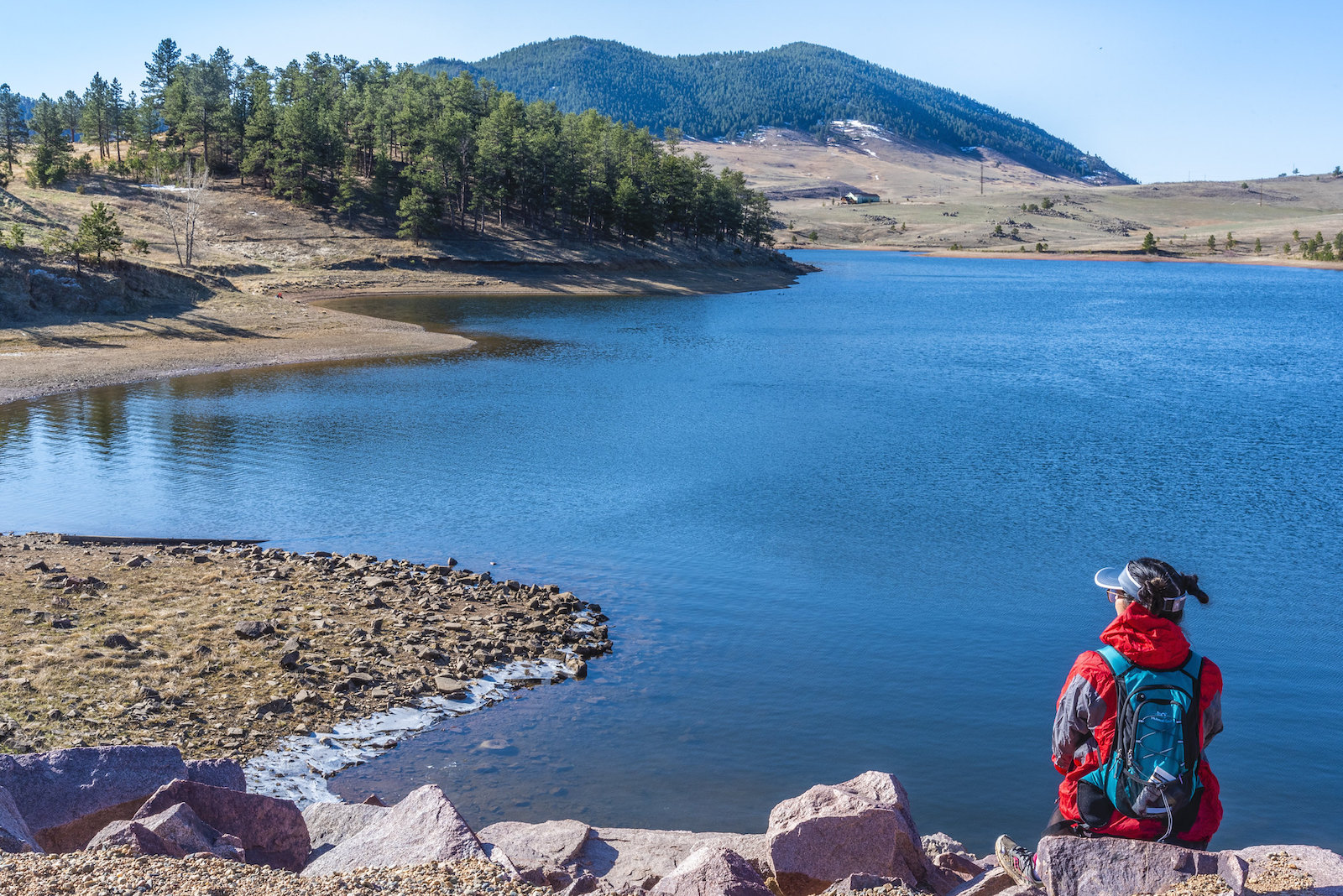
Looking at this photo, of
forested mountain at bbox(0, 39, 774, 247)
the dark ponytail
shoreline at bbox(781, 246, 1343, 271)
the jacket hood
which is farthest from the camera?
shoreline at bbox(781, 246, 1343, 271)

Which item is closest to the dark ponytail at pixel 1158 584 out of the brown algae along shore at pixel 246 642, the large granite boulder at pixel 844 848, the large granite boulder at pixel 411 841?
the large granite boulder at pixel 844 848

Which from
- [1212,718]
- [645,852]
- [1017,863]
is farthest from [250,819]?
[1212,718]

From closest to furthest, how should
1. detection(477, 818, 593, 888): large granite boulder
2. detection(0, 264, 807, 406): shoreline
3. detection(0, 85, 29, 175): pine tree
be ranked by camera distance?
detection(477, 818, 593, 888): large granite boulder
detection(0, 264, 807, 406): shoreline
detection(0, 85, 29, 175): pine tree

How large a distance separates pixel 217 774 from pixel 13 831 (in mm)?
1646

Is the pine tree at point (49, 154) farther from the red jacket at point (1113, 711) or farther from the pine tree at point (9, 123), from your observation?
the red jacket at point (1113, 711)

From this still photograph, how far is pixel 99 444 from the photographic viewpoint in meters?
28.8

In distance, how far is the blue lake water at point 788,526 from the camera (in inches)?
480

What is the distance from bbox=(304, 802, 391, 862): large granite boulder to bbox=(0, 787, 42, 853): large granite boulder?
75.0 inches

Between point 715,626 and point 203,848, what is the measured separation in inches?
408

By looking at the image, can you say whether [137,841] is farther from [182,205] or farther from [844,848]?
[182,205]

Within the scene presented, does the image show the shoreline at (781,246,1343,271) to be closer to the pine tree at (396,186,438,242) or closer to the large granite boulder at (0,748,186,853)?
the pine tree at (396,186,438,242)

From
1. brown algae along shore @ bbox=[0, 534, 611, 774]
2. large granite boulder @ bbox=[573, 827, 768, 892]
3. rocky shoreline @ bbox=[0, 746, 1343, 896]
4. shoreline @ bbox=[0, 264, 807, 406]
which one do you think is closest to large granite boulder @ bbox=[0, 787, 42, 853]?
rocky shoreline @ bbox=[0, 746, 1343, 896]

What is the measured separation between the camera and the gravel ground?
6.18m

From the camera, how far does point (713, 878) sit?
264 inches
